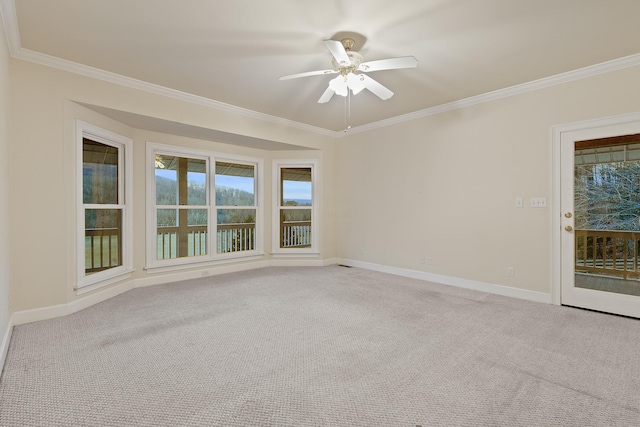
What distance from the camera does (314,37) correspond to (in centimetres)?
264

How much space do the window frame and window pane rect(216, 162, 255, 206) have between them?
429 mm

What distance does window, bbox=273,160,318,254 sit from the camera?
18.8 ft

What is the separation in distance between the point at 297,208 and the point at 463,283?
3.13 metres

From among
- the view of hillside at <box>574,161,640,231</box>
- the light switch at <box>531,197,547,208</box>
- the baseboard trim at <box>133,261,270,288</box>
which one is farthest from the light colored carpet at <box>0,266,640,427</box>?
the light switch at <box>531,197,547,208</box>

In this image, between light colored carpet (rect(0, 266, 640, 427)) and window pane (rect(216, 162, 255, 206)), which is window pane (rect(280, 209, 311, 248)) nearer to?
window pane (rect(216, 162, 255, 206))

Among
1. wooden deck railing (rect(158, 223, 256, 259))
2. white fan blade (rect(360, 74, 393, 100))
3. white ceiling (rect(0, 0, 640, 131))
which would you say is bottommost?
wooden deck railing (rect(158, 223, 256, 259))

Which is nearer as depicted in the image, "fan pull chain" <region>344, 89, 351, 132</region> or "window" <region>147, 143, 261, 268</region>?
"fan pull chain" <region>344, 89, 351, 132</region>

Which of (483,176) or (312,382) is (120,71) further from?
(483,176)

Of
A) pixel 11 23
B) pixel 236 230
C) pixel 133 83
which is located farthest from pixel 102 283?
pixel 11 23

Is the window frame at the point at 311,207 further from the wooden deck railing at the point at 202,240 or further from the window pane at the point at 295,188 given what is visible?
the wooden deck railing at the point at 202,240

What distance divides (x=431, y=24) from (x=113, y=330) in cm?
378

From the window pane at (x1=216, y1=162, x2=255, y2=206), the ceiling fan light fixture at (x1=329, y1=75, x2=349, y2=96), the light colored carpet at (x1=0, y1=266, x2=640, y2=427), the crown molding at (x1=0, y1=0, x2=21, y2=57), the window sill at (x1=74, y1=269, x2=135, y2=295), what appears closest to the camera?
the light colored carpet at (x1=0, y1=266, x2=640, y2=427)

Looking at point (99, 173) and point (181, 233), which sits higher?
point (99, 173)

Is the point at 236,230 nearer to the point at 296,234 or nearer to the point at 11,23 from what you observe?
the point at 296,234
